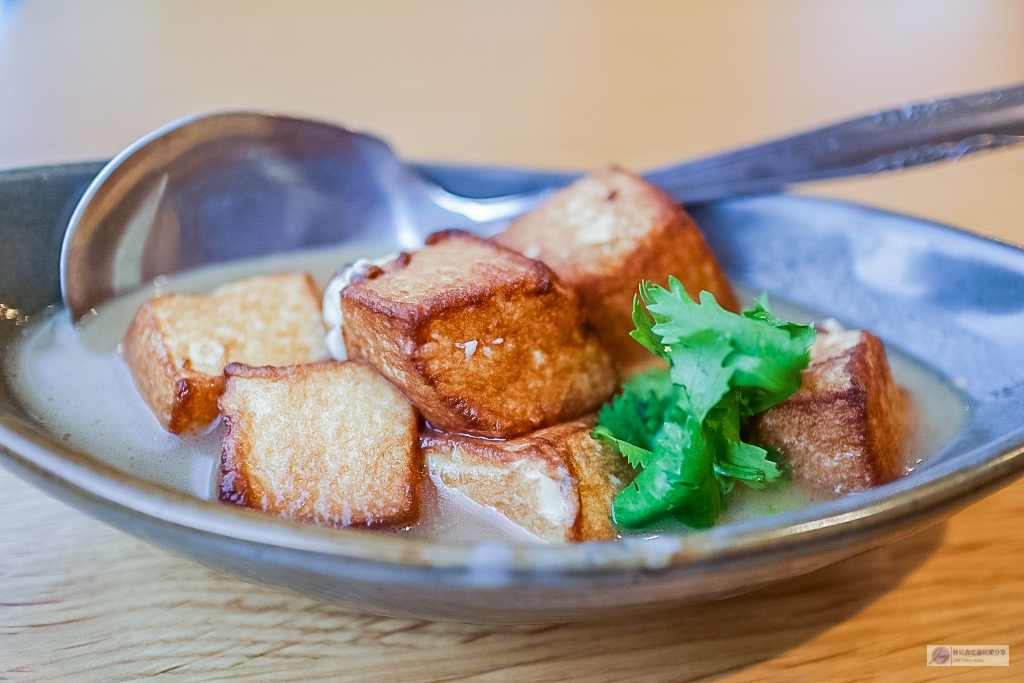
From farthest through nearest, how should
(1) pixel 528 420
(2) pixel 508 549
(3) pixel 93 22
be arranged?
(3) pixel 93 22, (1) pixel 528 420, (2) pixel 508 549

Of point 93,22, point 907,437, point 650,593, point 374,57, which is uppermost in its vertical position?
point 93,22

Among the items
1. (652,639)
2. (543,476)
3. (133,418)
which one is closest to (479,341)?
(543,476)

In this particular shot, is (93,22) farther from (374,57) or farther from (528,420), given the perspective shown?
(528,420)

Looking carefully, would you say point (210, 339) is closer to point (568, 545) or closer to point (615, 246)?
point (615, 246)

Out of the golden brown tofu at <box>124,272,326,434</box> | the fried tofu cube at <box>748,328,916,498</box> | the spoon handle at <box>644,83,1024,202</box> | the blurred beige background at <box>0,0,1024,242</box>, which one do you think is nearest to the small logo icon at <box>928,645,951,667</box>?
the fried tofu cube at <box>748,328,916,498</box>

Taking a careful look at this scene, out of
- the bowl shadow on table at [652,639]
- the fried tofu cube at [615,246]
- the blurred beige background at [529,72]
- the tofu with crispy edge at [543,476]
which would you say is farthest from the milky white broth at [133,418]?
the blurred beige background at [529,72]

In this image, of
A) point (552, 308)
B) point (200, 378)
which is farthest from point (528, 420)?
point (200, 378)
